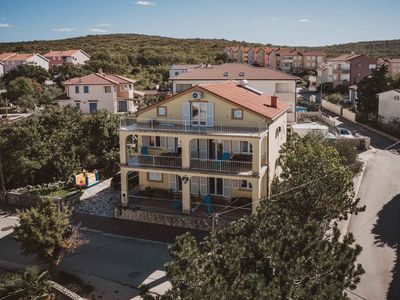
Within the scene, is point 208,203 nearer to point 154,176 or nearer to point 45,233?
point 154,176

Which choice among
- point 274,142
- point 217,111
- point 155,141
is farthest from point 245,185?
point 155,141

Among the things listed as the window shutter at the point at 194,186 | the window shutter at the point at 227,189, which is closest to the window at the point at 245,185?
the window shutter at the point at 227,189

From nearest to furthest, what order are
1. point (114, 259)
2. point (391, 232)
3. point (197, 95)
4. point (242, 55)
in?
point (114, 259), point (391, 232), point (197, 95), point (242, 55)

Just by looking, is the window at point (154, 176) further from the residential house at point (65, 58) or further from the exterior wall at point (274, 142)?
the residential house at point (65, 58)

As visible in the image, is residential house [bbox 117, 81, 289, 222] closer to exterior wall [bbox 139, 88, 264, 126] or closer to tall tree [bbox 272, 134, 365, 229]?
exterior wall [bbox 139, 88, 264, 126]

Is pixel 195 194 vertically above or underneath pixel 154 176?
underneath

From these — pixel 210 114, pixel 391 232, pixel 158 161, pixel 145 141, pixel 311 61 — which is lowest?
pixel 391 232
